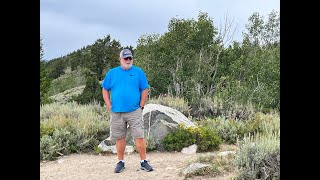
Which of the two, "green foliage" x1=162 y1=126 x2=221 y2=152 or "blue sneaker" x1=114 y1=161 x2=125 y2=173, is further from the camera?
"green foliage" x1=162 y1=126 x2=221 y2=152

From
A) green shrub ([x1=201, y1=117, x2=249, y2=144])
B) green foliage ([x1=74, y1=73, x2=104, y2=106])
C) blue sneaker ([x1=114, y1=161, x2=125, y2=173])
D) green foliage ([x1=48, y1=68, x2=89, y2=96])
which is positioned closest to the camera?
blue sneaker ([x1=114, y1=161, x2=125, y2=173])

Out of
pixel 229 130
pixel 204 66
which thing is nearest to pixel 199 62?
pixel 204 66

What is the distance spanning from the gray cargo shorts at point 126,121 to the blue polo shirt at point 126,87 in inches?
3.8

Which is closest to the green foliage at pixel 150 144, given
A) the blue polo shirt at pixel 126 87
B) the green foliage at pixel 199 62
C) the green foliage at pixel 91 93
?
the blue polo shirt at pixel 126 87

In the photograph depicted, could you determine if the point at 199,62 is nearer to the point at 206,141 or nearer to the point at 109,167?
the point at 206,141

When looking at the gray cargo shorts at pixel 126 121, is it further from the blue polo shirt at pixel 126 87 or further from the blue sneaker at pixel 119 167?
the blue sneaker at pixel 119 167

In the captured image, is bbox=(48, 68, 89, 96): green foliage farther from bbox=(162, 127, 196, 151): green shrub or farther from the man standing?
the man standing

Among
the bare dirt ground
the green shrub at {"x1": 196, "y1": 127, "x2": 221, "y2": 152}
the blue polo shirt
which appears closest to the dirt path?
the bare dirt ground

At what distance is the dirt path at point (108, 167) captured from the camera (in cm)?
764

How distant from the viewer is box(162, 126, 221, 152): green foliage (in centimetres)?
984

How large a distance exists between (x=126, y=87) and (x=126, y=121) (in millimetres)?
582
